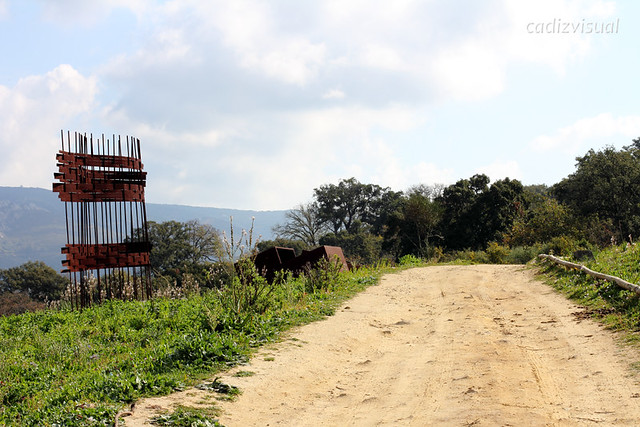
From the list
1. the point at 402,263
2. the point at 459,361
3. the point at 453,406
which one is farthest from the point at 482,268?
the point at 453,406

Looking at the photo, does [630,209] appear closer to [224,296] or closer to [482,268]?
[482,268]

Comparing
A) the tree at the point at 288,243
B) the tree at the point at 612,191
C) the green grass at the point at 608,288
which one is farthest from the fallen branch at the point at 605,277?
the tree at the point at 288,243

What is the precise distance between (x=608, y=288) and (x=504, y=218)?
28463 millimetres

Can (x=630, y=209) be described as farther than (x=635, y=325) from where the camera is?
Yes

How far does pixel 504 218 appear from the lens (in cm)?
3697

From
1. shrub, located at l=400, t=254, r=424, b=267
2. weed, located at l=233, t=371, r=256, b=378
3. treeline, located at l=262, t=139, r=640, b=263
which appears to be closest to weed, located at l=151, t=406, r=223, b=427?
weed, located at l=233, t=371, r=256, b=378

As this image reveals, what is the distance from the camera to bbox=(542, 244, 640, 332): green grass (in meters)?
7.61

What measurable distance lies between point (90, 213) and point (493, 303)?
32.6 feet

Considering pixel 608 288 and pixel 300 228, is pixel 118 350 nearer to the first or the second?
pixel 608 288

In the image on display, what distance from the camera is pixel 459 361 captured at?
650 cm

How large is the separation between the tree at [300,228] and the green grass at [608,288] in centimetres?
4606

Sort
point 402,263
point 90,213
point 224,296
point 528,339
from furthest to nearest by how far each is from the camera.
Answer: point 402,263 < point 90,213 < point 224,296 < point 528,339

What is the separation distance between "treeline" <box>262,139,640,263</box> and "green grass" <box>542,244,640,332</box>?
6.89 ft

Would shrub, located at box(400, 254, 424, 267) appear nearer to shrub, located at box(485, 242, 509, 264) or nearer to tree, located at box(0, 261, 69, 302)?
shrub, located at box(485, 242, 509, 264)
